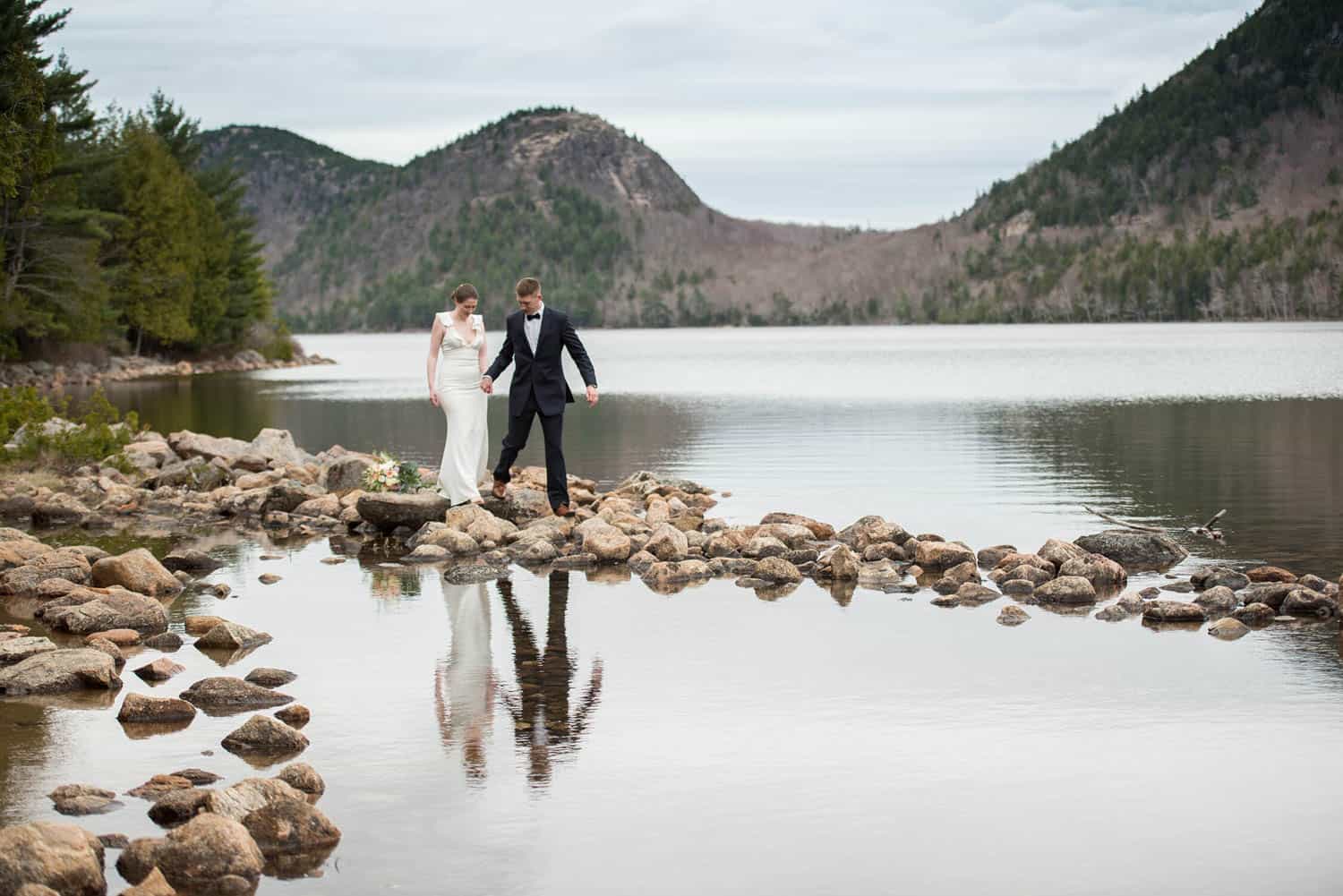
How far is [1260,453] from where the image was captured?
27.3m

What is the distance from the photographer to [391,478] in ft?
62.8

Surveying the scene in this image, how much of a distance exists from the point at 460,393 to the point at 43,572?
5.50 meters

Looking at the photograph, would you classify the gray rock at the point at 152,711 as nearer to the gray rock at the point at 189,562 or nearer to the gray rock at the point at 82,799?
the gray rock at the point at 82,799

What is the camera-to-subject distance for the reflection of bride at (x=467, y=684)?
8.75 meters

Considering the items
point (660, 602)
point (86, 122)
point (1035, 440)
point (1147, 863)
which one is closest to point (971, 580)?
point (660, 602)

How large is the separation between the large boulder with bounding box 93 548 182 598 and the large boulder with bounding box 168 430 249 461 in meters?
11.1

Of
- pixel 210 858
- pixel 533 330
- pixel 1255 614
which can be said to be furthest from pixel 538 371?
pixel 210 858

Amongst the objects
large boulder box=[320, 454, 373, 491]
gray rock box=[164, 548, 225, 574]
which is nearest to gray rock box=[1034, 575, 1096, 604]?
gray rock box=[164, 548, 225, 574]

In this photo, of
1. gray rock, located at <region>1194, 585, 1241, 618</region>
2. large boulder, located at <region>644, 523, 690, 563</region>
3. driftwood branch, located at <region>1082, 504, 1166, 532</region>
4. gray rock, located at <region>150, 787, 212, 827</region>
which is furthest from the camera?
driftwood branch, located at <region>1082, 504, 1166, 532</region>

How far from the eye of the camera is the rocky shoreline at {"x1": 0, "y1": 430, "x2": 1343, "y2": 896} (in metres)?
7.07

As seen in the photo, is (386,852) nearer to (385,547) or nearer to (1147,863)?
(1147,863)

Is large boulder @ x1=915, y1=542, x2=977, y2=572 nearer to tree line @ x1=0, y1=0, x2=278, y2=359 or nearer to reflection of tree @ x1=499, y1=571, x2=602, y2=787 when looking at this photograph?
reflection of tree @ x1=499, y1=571, x2=602, y2=787

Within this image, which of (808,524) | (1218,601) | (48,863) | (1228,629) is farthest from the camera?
(808,524)

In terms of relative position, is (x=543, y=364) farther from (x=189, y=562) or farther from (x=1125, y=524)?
(x=1125, y=524)
